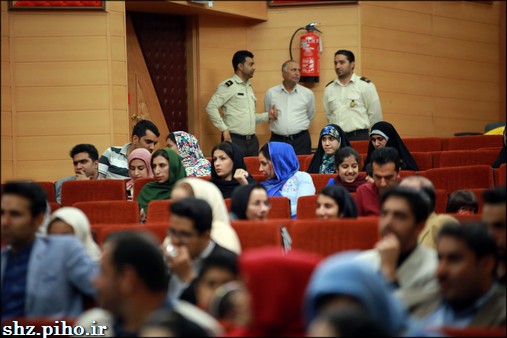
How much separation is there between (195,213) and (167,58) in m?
7.03

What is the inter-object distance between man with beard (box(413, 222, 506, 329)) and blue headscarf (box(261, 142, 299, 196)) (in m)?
3.38

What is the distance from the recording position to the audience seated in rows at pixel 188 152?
7863 mm

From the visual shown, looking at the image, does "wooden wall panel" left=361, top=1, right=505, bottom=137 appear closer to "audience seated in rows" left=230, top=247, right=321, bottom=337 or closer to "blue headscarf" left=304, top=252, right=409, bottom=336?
"audience seated in rows" left=230, top=247, right=321, bottom=337

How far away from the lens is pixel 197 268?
3984mm

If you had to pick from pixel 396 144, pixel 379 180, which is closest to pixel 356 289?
pixel 379 180

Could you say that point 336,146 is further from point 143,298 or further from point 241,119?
point 143,298

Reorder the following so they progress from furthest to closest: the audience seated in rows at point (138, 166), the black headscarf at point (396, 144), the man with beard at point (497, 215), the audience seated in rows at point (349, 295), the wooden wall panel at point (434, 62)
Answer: the wooden wall panel at point (434, 62) < the black headscarf at point (396, 144) < the audience seated in rows at point (138, 166) < the man with beard at point (497, 215) < the audience seated in rows at point (349, 295)

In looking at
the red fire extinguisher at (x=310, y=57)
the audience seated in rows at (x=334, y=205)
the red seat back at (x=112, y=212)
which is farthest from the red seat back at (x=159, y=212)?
the red fire extinguisher at (x=310, y=57)

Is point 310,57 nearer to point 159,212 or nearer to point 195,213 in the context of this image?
point 159,212

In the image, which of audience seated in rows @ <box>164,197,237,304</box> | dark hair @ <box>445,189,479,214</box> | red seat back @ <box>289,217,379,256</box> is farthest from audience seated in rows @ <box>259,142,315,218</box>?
audience seated in rows @ <box>164,197,237,304</box>

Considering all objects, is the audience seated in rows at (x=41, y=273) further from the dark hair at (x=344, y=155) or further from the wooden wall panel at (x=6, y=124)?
the wooden wall panel at (x=6, y=124)

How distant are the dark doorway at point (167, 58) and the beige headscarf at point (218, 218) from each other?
6.07 m

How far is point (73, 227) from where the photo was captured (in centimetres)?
429

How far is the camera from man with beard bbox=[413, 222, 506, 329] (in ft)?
10.3
